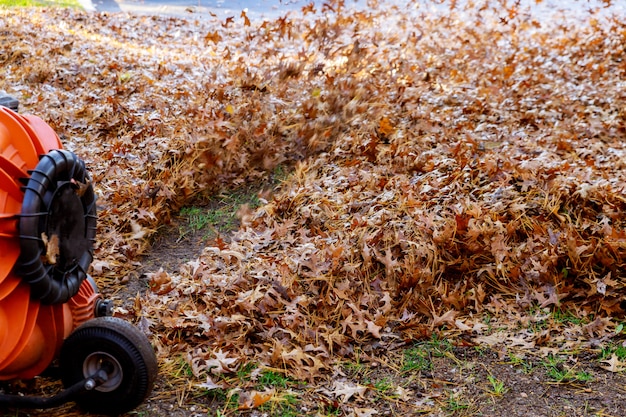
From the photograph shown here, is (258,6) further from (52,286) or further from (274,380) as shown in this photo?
(52,286)

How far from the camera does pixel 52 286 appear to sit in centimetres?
292

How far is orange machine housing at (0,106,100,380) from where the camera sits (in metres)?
2.78

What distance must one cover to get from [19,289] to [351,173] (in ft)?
10.7

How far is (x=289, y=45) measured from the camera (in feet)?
33.6

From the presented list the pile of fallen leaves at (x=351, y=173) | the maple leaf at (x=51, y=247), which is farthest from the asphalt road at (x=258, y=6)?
the maple leaf at (x=51, y=247)

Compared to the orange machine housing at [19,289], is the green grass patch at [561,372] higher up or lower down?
lower down

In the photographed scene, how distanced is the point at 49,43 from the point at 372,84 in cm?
478

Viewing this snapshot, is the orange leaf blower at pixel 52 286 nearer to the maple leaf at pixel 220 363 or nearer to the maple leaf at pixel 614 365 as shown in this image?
the maple leaf at pixel 220 363

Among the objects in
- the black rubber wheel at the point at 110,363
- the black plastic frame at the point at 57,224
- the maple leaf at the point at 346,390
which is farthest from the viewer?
the maple leaf at the point at 346,390

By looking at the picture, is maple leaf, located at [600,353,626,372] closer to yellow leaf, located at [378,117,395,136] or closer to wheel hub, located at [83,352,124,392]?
wheel hub, located at [83,352,124,392]

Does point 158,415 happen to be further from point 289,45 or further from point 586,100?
point 289,45

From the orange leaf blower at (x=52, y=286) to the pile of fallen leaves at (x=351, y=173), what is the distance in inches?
21.7

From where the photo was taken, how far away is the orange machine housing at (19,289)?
9.12ft

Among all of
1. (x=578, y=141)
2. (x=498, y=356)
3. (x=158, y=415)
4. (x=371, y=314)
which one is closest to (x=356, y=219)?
(x=371, y=314)
